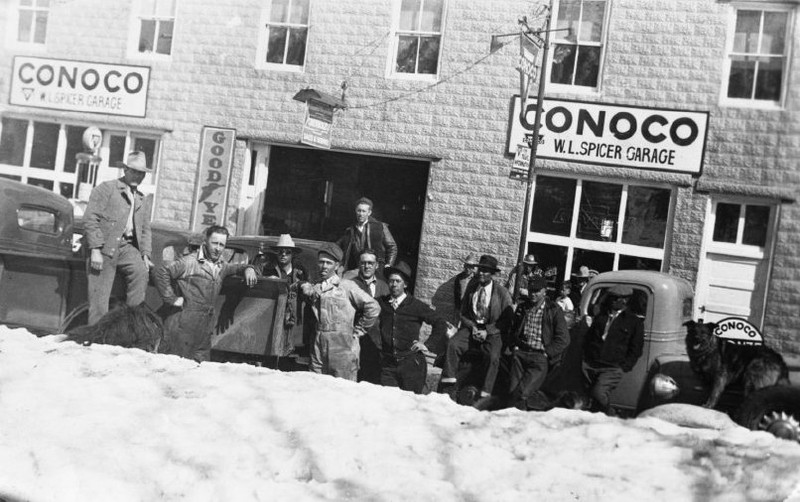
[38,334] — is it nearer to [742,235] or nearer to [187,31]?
[187,31]

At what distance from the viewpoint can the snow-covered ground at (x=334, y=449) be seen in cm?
379

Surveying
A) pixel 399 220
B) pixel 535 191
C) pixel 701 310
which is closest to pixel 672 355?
pixel 701 310

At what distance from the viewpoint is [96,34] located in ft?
21.7

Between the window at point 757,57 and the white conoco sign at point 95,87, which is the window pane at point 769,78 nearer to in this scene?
the window at point 757,57

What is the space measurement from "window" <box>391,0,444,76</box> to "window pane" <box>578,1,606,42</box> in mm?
1001

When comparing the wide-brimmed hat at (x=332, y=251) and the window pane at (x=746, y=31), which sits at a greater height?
the window pane at (x=746, y=31)

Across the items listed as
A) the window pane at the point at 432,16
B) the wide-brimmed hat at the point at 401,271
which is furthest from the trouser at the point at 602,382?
the window pane at the point at 432,16

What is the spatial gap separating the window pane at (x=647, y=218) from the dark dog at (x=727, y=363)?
0.84 meters

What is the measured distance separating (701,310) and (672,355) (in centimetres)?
55

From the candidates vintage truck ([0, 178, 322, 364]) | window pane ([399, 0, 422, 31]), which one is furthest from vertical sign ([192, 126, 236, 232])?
window pane ([399, 0, 422, 31])

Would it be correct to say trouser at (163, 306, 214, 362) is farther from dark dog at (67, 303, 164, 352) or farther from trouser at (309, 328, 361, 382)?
trouser at (309, 328, 361, 382)

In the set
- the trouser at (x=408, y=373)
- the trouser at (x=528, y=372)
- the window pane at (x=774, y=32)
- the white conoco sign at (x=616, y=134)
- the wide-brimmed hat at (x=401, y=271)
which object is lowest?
the trouser at (x=408, y=373)

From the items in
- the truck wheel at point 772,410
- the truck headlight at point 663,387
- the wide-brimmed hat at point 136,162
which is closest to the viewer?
the truck wheel at point 772,410

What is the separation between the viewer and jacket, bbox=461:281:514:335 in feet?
17.2
